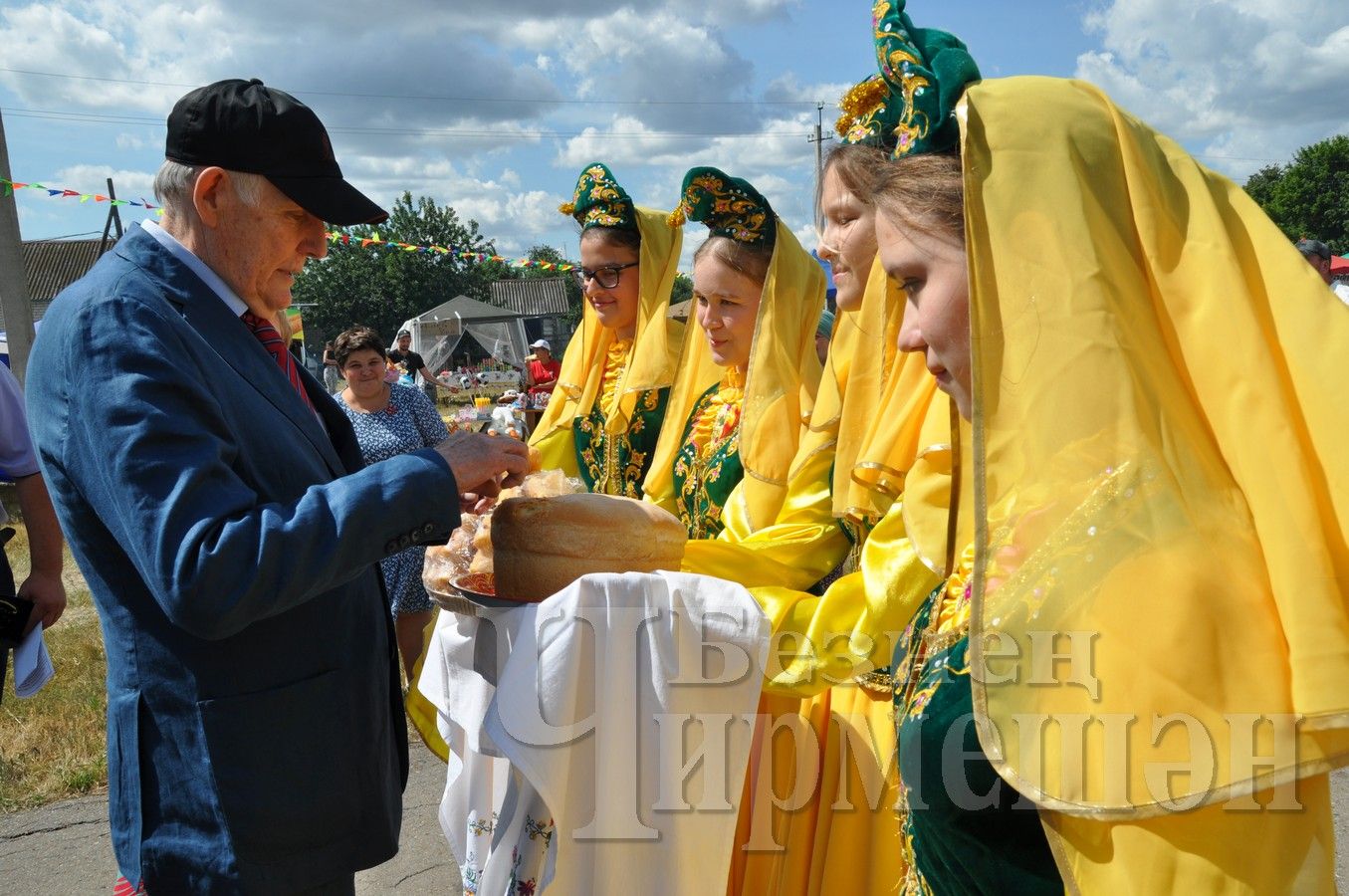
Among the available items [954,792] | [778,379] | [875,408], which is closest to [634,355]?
[778,379]

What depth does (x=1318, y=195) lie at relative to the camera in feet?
148

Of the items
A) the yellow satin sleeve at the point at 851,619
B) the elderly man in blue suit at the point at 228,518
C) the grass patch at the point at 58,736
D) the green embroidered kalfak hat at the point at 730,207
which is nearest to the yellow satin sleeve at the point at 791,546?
the yellow satin sleeve at the point at 851,619

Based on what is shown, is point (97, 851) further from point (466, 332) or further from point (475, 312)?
point (475, 312)

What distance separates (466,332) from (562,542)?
4271 cm

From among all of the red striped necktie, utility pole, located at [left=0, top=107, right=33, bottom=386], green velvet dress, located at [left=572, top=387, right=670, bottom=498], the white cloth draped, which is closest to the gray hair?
the red striped necktie

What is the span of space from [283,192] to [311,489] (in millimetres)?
558

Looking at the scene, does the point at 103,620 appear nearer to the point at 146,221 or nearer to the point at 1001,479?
the point at 146,221

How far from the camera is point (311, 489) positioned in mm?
1621

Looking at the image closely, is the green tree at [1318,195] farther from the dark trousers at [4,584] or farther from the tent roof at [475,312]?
the dark trousers at [4,584]

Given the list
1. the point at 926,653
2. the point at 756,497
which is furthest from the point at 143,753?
the point at 756,497

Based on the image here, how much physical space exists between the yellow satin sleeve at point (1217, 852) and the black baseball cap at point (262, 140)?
1.53 metres

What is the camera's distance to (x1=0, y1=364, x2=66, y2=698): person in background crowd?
10.6ft

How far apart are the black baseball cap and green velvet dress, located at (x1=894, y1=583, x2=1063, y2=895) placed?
1249mm

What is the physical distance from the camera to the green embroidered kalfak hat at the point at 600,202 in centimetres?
386
